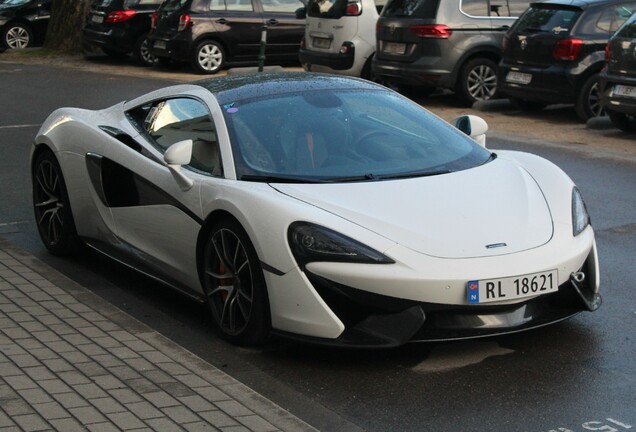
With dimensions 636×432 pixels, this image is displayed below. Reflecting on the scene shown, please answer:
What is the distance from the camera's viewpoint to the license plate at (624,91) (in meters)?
13.8

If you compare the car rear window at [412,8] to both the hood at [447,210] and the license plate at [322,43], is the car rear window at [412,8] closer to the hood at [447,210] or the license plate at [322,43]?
the license plate at [322,43]

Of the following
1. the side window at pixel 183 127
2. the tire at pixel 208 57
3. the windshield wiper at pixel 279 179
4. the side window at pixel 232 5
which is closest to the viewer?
the windshield wiper at pixel 279 179

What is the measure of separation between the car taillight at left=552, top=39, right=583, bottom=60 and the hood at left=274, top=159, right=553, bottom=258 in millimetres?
9322

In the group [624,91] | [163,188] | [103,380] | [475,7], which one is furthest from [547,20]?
[103,380]

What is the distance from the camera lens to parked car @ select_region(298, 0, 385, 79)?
62.6 feet

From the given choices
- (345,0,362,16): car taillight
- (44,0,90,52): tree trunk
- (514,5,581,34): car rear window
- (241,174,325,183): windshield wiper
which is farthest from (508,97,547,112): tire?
(44,0,90,52): tree trunk

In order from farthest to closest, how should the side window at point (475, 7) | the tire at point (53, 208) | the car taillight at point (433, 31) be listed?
the side window at point (475, 7) < the car taillight at point (433, 31) < the tire at point (53, 208)

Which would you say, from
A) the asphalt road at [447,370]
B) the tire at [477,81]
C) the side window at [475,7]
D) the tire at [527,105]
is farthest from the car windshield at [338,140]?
the side window at [475,7]

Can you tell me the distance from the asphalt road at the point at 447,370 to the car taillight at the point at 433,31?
9319mm

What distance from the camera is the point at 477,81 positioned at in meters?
17.6

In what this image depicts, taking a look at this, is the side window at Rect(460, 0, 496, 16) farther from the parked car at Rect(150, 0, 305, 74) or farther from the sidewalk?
the sidewalk

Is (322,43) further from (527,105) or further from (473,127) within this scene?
(473,127)

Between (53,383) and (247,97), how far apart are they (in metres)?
2.35

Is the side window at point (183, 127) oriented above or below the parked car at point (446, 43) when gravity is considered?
above
